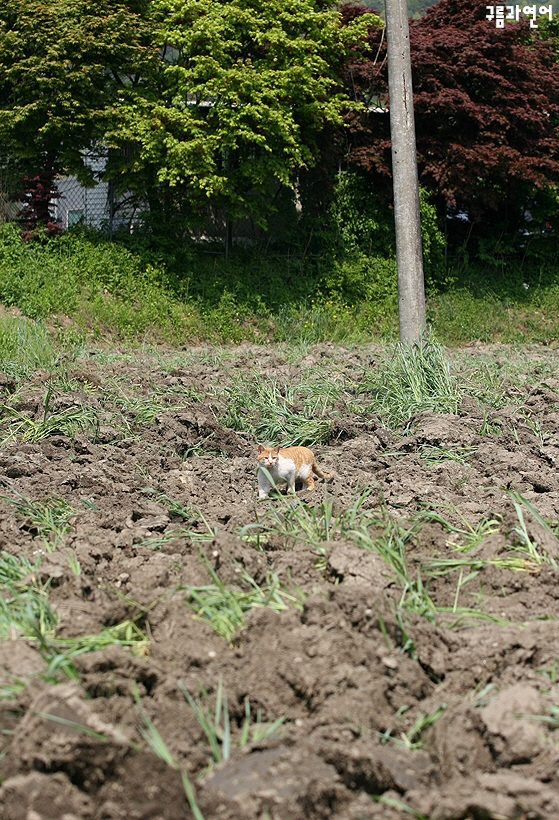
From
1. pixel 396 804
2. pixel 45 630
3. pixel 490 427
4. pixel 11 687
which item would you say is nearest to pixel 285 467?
pixel 490 427

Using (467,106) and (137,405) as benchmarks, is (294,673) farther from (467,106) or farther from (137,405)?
(467,106)

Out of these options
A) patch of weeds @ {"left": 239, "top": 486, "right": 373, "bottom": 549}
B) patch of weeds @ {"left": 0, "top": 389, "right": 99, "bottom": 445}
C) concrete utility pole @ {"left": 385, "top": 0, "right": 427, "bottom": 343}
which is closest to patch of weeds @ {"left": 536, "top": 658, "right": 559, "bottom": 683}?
patch of weeds @ {"left": 239, "top": 486, "right": 373, "bottom": 549}

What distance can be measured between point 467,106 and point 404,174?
530cm

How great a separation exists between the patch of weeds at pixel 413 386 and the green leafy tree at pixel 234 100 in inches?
258

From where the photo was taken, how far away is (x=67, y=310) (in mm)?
11984

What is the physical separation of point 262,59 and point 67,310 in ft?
19.1

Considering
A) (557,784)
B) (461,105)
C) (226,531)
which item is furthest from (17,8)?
(557,784)

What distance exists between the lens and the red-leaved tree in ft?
43.9

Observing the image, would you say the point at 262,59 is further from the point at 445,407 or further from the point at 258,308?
the point at 445,407

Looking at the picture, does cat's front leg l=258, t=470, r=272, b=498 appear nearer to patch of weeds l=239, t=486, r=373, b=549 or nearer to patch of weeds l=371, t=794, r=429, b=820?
patch of weeds l=239, t=486, r=373, b=549

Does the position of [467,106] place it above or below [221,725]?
above

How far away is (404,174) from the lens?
905cm

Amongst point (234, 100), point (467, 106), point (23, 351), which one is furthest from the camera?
point (467, 106)

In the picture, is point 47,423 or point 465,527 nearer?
point 465,527
